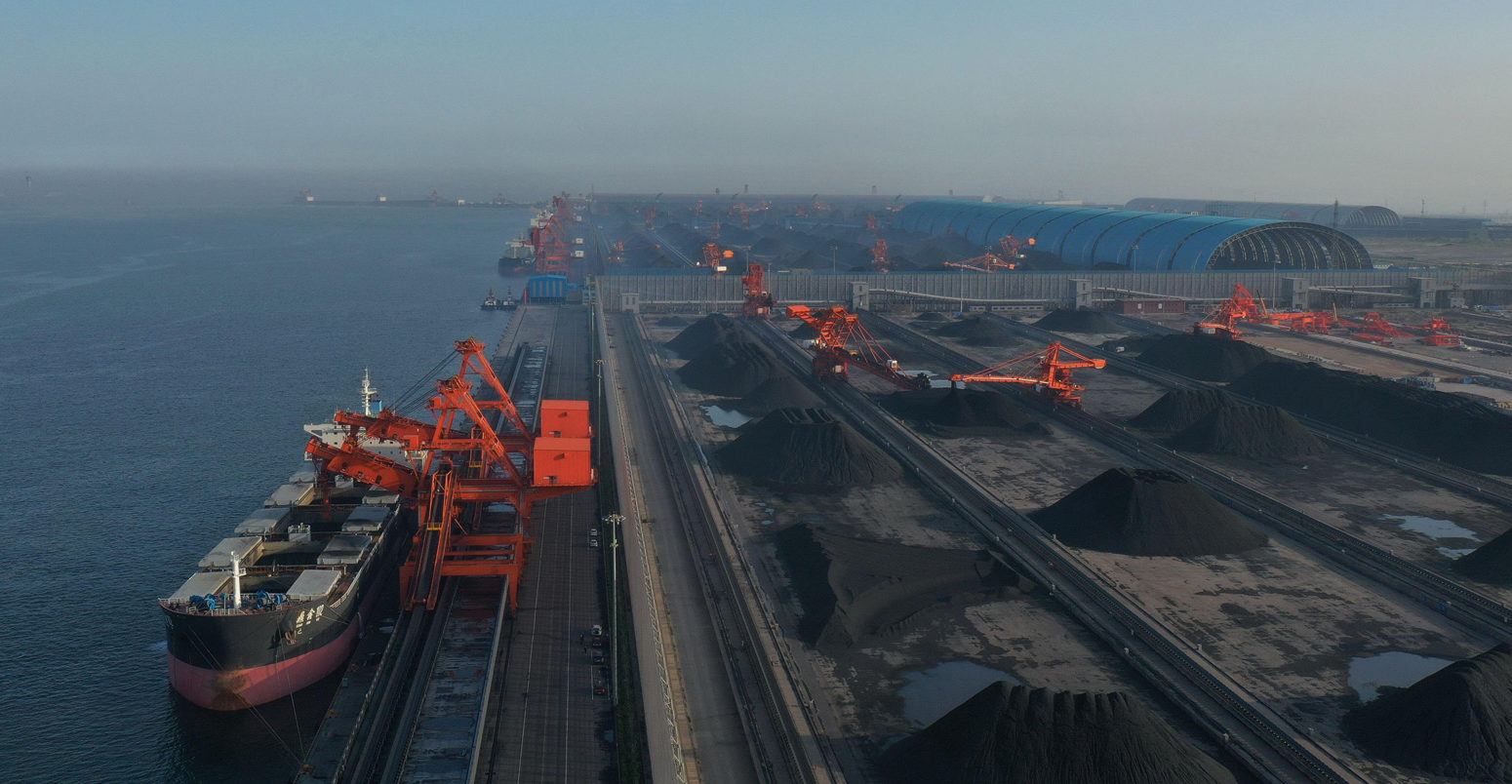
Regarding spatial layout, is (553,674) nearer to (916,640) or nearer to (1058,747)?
(916,640)

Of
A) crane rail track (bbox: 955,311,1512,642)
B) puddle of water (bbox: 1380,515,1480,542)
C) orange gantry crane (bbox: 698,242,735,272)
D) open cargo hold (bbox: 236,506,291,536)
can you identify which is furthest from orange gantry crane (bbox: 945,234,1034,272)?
open cargo hold (bbox: 236,506,291,536)

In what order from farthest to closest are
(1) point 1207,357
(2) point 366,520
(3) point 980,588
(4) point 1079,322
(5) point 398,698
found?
(4) point 1079,322, (1) point 1207,357, (2) point 366,520, (3) point 980,588, (5) point 398,698

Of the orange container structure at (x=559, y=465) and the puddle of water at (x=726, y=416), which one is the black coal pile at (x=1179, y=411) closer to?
the puddle of water at (x=726, y=416)

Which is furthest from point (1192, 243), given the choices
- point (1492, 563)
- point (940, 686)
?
point (940, 686)

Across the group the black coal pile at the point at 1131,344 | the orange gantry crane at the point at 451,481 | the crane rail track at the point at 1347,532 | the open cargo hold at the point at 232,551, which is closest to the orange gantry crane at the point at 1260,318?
the black coal pile at the point at 1131,344

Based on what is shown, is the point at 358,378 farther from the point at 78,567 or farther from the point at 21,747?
the point at 21,747

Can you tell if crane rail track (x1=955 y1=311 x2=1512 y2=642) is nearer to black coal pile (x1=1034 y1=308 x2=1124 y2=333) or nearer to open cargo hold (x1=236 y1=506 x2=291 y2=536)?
black coal pile (x1=1034 y1=308 x2=1124 y2=333)
